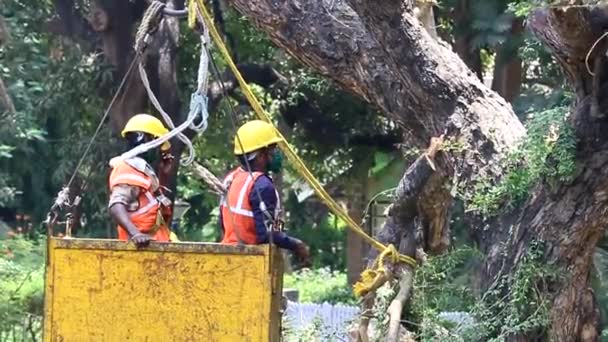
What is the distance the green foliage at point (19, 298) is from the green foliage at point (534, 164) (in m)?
4.68

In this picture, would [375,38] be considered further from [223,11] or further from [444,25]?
[223,11]

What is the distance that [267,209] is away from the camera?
6.14 metres

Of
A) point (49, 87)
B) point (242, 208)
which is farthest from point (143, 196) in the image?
point (49, 87)

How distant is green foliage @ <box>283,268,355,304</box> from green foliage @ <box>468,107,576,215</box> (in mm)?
11811

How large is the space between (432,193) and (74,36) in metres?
8.43

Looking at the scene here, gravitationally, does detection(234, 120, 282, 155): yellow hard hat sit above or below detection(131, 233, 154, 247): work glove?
above

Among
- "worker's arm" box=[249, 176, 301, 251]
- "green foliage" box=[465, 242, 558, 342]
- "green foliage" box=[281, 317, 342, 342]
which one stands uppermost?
"worker's arm" box=[249, 176, 301, 251]

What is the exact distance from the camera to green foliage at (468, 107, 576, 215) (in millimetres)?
6473

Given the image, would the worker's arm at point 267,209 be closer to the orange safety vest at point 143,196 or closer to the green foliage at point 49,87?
the orange safety vest at point 143,196

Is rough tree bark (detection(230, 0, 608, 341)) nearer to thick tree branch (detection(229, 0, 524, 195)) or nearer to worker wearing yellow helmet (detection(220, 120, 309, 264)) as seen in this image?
thick tree branch (detection(229, 0, 524, 195))

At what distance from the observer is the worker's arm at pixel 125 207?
19.7 ft

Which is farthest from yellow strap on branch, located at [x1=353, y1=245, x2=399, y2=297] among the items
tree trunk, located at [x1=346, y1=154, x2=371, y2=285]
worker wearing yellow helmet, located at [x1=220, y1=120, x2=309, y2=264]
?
tree trunk, located at [x1=346, y1=154, x2=371, y2=285]

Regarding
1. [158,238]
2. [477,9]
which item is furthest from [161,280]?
[477,9]

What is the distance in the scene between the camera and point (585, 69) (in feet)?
20.8
